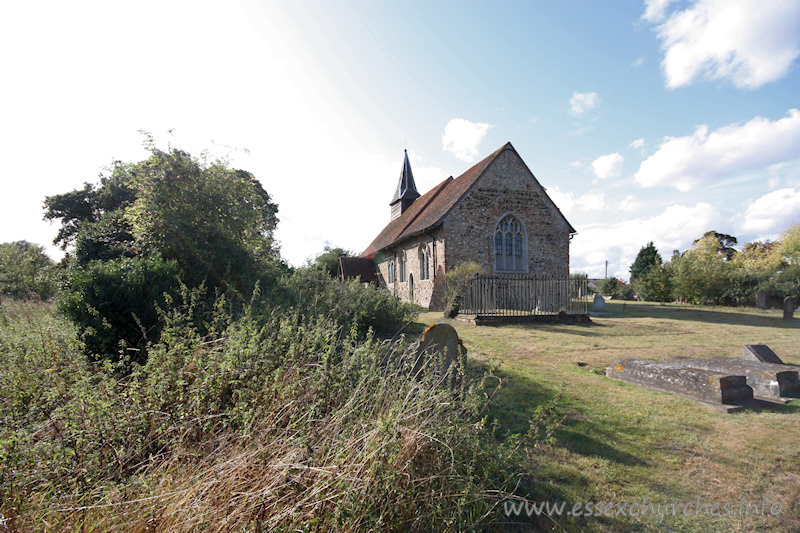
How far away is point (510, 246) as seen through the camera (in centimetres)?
2055

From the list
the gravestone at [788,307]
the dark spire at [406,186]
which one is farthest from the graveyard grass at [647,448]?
the dark spire at [406,186]

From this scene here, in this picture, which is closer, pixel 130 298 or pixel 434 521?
pixel 434 521

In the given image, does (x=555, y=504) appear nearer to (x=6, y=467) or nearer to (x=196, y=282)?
(x=6, y=467)

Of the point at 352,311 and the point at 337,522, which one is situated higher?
the point at 352,311

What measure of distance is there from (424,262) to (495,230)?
446cm

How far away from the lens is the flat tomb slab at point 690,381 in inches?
207

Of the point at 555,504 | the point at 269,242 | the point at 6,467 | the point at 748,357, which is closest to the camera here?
the point at 6,467

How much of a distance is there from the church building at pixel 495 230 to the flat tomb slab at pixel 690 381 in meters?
12.7

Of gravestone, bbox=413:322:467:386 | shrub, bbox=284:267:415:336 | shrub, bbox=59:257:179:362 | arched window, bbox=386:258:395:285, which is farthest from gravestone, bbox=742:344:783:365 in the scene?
arched window, bbox=386:258:395:285

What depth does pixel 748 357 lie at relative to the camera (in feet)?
22.1

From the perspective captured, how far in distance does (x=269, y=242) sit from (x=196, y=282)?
14.8 ft

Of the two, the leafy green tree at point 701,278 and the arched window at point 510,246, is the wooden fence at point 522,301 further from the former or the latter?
the leafy green tree at point 701,278

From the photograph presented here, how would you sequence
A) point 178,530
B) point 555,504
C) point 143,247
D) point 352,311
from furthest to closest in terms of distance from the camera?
1. point 352,311
2. point 143,247
3. point 555,504
4. point 178,530

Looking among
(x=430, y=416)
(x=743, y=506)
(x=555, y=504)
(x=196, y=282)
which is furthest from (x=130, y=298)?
(x=743, y=506)
